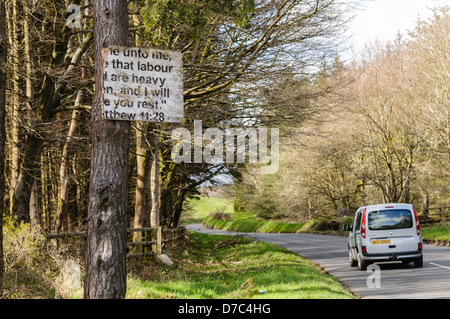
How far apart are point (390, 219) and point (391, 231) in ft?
1.18

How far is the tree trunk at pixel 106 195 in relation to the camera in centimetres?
554

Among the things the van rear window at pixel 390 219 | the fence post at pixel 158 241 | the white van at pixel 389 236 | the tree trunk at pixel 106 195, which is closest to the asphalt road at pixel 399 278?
the white van at pixel 389 236

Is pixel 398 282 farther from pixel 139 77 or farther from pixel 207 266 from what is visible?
pixel 139 77

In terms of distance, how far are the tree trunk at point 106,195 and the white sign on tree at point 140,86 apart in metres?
0.16

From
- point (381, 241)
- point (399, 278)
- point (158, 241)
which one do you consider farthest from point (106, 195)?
point (158, 241)

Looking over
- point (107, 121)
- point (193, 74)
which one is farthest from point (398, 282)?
point (107, 121)

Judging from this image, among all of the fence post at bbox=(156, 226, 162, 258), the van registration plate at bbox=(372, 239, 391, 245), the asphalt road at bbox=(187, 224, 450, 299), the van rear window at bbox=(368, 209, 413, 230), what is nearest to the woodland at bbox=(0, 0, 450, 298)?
the fence post at bbox=(156, 226, 162, 258)

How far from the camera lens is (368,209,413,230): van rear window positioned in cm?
1451

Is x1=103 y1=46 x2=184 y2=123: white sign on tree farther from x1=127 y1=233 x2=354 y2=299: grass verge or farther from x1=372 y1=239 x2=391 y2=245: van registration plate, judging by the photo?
x1=372 y1=239 x2=391 y2=245: van registration plate

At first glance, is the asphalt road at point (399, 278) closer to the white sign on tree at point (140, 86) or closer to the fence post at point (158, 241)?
the fence post at point (158, 241)

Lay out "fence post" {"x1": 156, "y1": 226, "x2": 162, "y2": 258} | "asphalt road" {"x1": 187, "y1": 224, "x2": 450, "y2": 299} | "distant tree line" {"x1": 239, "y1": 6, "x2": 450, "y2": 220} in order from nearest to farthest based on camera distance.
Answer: "asphalt road" {"x1": 187, "y1": 224, "x2": 450, "y2": 299} < "fence post" {"x1": 156, "y1": 226, "x2": 162, "y2": 258} < "distant tree line" {"x1": 239, "y1": 6, "x2": 450, "y2": 220}

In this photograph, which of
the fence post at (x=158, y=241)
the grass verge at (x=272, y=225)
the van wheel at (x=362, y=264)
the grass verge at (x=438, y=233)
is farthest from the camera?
the grass verge at (x=272, y=225)

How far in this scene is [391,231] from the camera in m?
14.5

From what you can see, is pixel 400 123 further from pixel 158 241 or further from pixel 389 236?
pixel 158 241
